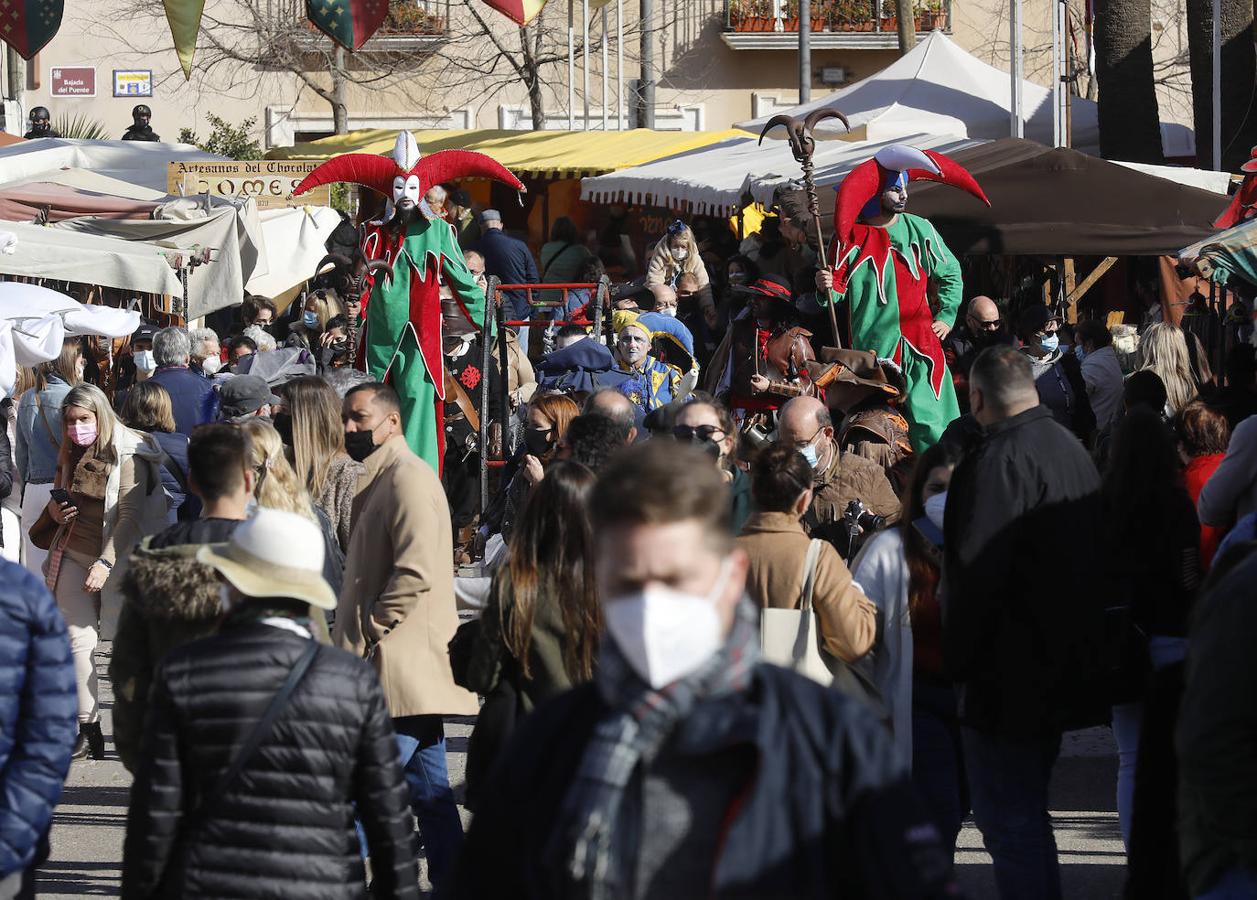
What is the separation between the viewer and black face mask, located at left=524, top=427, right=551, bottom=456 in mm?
7145

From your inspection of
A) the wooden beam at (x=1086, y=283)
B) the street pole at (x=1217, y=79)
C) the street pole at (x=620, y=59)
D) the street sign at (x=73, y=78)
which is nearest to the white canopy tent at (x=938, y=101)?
the street pole at (x=1217, y=79)

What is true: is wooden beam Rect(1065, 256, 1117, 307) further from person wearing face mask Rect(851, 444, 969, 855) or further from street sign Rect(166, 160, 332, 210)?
person wearing face mask Rect(851, 444, 969, 855)

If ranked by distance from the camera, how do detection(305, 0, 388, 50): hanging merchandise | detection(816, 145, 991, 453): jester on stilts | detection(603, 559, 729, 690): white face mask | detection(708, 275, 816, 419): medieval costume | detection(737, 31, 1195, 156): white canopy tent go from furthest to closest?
detection(737, 31, 1195, 156): white canopy tent < detection(305, 0, 388, 50): hanging merchandise < detection(816, 145, 991, 453): jester on stilts < detection(708, 275, 816, 419): medieval costume < detection(603, 559, 729, 690): white face mask

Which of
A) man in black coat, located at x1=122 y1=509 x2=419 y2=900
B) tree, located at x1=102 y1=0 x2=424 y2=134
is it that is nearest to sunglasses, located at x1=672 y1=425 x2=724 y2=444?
man in black coat, located at x1=122 y1=509 x2=419 y2=900

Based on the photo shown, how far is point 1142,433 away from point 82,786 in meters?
4.21

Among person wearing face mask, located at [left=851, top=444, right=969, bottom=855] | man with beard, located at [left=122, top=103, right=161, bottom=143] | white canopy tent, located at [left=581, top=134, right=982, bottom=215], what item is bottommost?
person wearing face mask, located at [left=851, top=444, right=969, bottom=855]

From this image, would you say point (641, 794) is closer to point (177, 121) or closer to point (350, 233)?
point (350, 233)

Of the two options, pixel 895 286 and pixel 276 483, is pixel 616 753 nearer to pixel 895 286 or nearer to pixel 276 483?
pixel 276 483

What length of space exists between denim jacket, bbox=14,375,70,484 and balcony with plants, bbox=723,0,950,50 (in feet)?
79.9

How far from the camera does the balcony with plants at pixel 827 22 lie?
31.7 m

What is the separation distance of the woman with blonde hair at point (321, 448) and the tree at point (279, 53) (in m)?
22.2

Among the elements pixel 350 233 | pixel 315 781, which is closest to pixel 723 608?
pixel 315 781

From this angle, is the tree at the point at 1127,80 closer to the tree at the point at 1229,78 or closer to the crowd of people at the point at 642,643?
the tree at the point at 1229,78

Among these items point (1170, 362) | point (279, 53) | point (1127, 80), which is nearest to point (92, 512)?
point (1170, 362)
